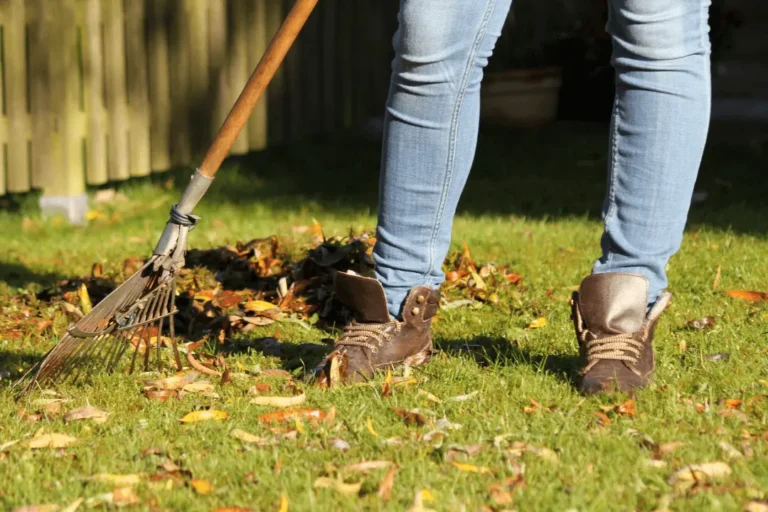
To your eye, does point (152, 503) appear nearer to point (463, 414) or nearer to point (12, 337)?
point (463, 414)

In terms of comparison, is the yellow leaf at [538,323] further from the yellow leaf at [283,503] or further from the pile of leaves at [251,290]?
the yellow leaf at [283,503]

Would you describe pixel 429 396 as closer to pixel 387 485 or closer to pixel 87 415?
pixel 387 485

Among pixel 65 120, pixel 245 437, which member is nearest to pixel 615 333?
pixel 245 437

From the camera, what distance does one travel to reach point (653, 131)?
2.56 m

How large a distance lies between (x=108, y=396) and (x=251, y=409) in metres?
0.37

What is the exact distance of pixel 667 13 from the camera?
2479 millimetres

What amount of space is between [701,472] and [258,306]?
6.21 feet

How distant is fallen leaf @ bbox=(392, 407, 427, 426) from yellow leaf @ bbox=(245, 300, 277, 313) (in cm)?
128

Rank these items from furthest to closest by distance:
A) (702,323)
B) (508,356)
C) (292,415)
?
1. (702,323)
2. (508,356)
3. (292,415)

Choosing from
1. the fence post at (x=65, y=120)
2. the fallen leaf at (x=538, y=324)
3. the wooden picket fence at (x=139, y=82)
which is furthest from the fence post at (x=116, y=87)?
the fallen leaf at (x=538, y=324)

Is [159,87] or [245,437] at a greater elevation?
[159,87]

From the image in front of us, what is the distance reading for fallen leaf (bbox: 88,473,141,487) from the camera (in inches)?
82.4

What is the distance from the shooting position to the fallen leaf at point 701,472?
205 centimetres

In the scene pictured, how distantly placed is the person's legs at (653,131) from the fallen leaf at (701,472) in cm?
62
